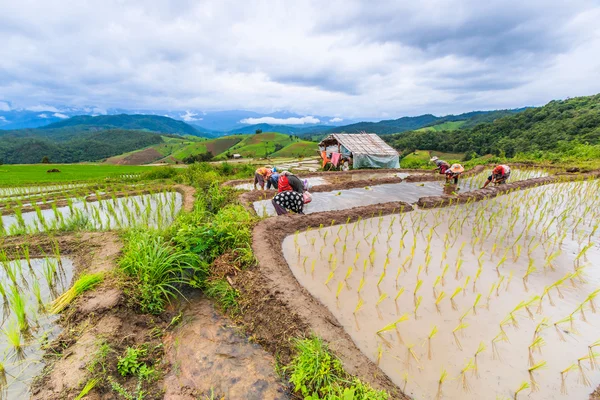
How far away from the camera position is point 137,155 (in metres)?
83.5

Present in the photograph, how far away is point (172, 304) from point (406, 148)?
171 ft

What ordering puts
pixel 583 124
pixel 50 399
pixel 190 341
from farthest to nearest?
1. pixel 583 124
2. pixel 190 341
3. pixel 50 399

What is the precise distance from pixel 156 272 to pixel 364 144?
21.5 m

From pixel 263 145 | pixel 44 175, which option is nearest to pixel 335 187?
pixel 44 175

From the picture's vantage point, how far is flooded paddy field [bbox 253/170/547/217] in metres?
8.02

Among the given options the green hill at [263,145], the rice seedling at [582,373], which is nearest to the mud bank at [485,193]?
the rice seedling at [582,373]

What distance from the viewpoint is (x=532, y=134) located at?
3177cm

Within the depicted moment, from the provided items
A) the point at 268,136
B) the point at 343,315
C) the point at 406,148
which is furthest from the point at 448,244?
the point at 268,136

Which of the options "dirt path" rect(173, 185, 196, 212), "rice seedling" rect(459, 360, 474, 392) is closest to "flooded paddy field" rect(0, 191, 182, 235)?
"dirt path" rect(173, 185, 196, 212)

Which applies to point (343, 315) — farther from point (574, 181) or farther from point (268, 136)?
point (268, 136)

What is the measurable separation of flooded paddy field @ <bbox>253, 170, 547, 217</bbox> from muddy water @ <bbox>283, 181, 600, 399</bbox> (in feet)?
7.35

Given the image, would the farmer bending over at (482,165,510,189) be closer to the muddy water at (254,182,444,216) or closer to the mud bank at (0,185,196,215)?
the muddy water at (254,182,444,216)

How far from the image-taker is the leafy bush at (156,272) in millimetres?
3348

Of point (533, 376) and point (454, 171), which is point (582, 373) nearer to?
point (533, 376)
